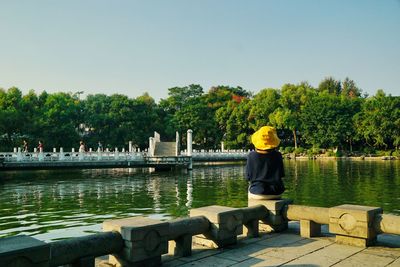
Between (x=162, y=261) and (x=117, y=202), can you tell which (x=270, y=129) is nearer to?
(x=162, y=261)

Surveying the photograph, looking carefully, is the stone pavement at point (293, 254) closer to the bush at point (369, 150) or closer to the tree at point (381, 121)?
the tree at point (381, 121)

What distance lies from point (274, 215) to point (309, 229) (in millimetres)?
→ 707

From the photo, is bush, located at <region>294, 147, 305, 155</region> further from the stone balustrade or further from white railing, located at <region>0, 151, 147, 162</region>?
the stone balustrade

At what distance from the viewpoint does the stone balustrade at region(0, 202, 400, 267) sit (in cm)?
437

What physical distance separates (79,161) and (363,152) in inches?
2018

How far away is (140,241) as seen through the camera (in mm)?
5395

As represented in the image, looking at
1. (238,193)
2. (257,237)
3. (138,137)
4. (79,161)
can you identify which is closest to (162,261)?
(257,237)

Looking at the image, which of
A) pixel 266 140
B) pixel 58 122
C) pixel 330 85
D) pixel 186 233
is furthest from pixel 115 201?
pixel 330 85

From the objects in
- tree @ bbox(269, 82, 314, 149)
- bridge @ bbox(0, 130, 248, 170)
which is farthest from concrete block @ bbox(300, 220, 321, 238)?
tree @ bbox(269, 82, 314, 149)

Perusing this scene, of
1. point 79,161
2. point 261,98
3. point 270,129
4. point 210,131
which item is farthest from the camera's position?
point 261,98

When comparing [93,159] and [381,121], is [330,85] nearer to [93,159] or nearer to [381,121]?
[381,121]

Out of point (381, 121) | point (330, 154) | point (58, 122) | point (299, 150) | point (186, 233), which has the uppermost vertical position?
point (381, 121)

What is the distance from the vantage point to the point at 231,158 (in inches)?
2093

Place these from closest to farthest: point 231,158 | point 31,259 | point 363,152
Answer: point 31,259 → point 231,158 → point 363,152
